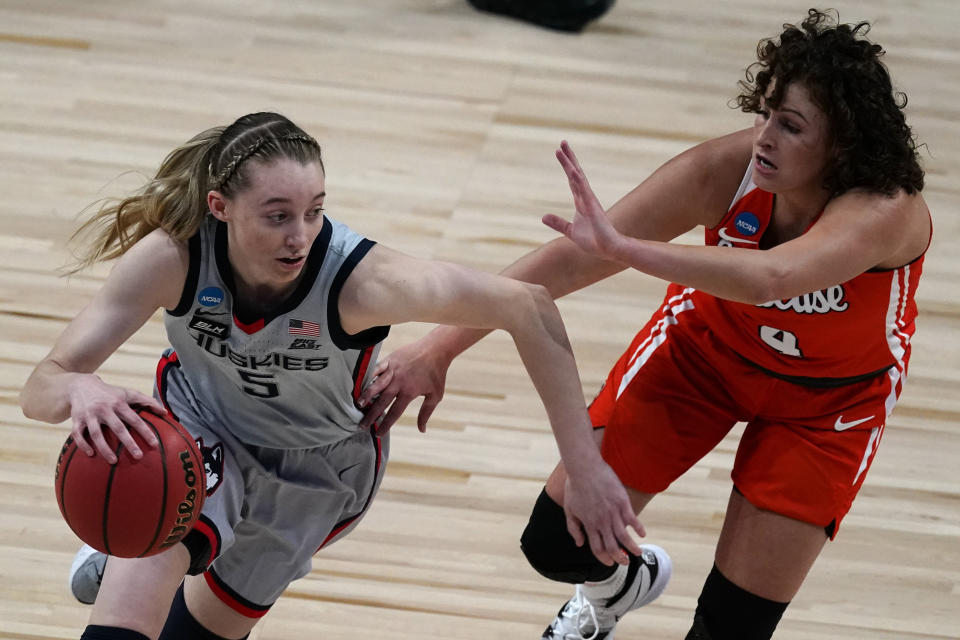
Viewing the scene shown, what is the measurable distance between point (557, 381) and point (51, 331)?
2081 millimetres

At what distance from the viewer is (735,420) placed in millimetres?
2633

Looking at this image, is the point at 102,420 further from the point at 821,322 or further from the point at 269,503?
the point at 821,322

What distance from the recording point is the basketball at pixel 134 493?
209cm

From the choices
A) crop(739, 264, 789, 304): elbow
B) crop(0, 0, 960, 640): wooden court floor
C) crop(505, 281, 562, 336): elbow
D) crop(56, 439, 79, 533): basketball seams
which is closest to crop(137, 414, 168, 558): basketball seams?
crop(56, 439, 79, 533): basketball seams

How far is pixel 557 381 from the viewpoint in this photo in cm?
224

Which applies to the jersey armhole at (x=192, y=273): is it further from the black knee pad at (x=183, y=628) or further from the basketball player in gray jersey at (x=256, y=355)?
the black knee pad at (x=183, y=628)

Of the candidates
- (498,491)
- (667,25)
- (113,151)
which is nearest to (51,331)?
(113,151)

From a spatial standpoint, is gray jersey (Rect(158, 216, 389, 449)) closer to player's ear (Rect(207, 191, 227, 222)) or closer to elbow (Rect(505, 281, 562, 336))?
player's ear (Rect(207, 191, 227, 222))

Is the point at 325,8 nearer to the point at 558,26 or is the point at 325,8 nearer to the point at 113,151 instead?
the point at 558,26

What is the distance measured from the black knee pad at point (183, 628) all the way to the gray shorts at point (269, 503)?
7 cm

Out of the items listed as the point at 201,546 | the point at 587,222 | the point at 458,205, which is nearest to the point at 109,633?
the point at 201,546

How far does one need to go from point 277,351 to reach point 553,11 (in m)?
3.93

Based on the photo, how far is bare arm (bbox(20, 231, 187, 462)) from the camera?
2.06 m

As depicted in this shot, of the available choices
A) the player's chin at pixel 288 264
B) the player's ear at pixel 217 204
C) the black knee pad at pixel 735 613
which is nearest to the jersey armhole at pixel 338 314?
the player's chin at pixel 288 264
